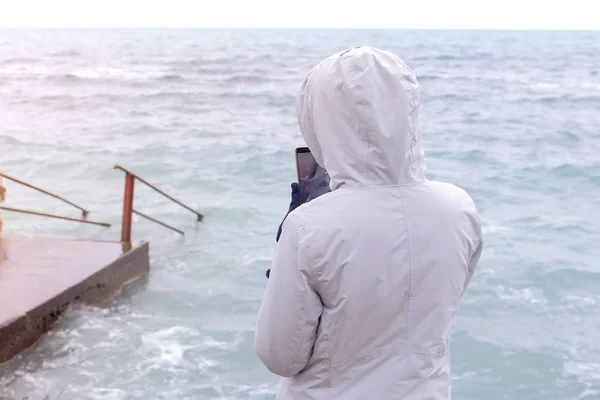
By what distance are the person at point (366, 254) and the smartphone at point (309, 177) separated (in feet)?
0.54

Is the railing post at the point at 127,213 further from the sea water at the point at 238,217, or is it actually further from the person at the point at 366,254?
the person at the point at 366,254

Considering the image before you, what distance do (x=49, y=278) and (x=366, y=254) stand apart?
19.5 ft

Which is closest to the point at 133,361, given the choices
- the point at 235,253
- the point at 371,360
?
A: the point at 235,253

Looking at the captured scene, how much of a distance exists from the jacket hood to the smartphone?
0.74 ft

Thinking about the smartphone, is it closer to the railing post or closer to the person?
the person

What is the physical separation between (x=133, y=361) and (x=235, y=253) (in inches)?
180

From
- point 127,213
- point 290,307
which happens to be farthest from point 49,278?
point 290,307

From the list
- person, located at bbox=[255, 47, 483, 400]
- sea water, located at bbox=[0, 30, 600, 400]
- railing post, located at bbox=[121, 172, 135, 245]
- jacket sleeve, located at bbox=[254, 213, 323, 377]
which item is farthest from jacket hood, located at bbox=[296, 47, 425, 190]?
railing post, located at bbox=[121, 172, 135, 245]

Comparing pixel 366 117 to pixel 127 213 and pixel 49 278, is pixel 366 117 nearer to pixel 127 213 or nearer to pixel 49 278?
pixel 49 278

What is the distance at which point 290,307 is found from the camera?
1573 millimetres

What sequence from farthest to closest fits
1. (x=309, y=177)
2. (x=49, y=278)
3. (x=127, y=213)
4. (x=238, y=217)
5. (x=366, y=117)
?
(x=238, y=217)
(x=127, y=213)
(x=49, y=278)
(x=309, y=177)
(x=366, y=117)

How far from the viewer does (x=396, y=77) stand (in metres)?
1.59

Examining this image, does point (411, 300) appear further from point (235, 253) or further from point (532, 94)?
point (532, 94)

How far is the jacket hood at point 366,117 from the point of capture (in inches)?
61.6
